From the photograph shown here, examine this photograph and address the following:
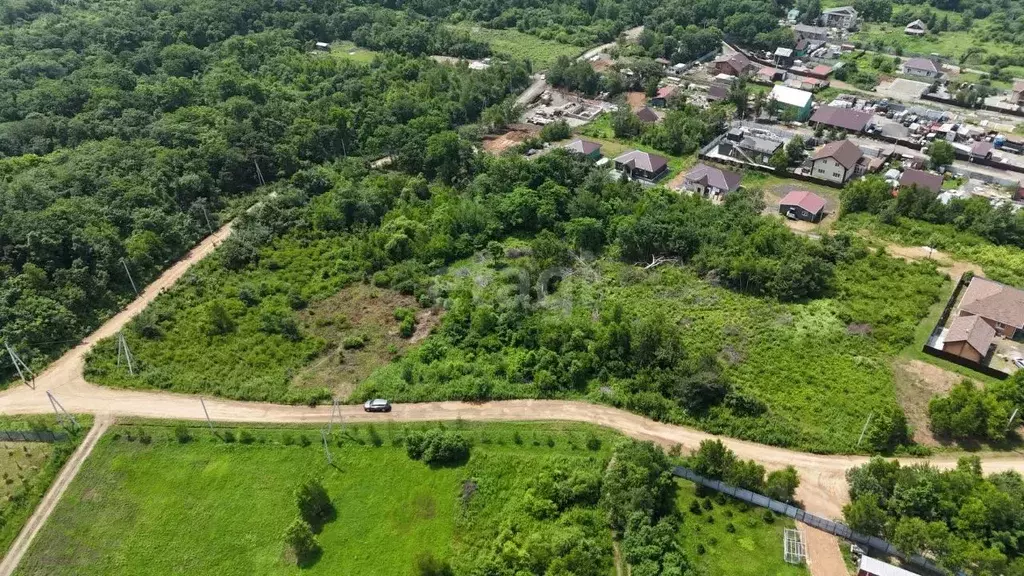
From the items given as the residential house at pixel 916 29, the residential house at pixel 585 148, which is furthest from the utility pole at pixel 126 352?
the residential house at pixel 916 29

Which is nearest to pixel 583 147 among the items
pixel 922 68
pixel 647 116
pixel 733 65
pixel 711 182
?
pixel 647 116

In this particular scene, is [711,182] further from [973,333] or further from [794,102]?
[973,333]

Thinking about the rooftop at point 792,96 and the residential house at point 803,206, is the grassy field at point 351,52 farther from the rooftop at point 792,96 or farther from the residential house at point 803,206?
the residential house at point 803,206

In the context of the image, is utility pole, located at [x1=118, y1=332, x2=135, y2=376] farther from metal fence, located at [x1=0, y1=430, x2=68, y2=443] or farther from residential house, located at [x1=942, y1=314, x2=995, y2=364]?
residential house, located at [x1=942, y1=314, x2=995, y2=364]

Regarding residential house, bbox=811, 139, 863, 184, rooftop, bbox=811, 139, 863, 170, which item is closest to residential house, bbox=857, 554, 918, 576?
residential house, bbox=811, 139, 863, 184

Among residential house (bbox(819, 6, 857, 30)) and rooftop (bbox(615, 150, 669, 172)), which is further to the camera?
residential house (bbox(819, 6, 857, 30))

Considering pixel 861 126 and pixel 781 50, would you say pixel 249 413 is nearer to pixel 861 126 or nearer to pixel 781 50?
pixel 861 126
